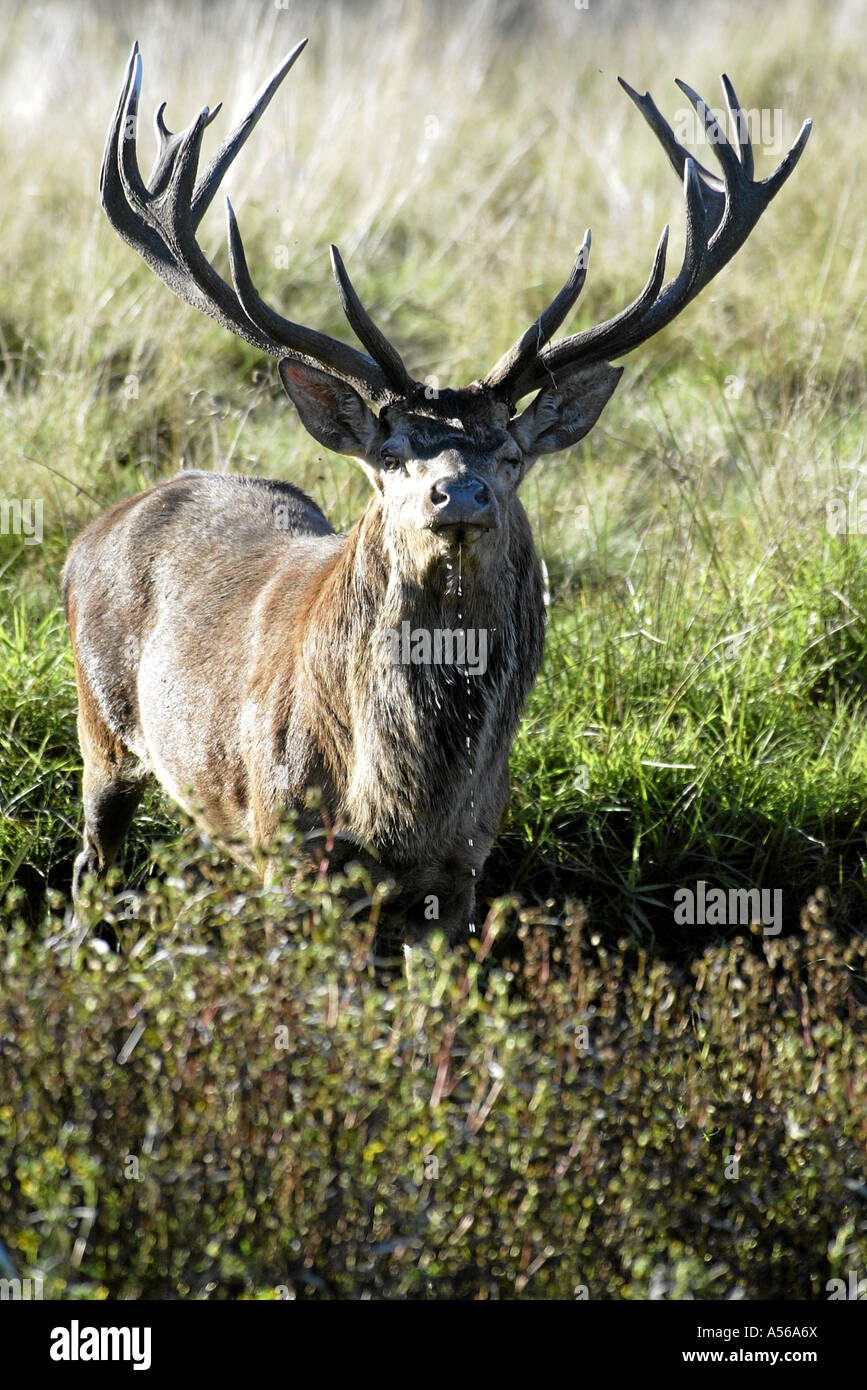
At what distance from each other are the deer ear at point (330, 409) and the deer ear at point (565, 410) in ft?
1.40

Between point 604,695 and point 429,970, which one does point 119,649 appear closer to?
point 604,695

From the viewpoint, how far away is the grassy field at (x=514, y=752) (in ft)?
9.39

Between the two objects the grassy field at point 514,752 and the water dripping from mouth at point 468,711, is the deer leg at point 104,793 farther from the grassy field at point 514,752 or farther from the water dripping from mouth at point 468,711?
the water dripping from mouth at point 468,711

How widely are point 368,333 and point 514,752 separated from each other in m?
1.68

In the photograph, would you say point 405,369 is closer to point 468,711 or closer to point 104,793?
point 468,711

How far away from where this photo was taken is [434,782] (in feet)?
13.3

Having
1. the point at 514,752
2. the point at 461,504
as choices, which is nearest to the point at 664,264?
the point at 461,504

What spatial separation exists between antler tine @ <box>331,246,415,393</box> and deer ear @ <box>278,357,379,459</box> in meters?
0.12

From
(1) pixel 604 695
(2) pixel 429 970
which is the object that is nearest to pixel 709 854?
(1) pixel 604 695

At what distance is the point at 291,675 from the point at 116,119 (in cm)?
182

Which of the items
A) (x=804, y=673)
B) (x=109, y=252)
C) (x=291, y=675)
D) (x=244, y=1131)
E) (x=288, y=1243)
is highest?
(x=109, y=252)

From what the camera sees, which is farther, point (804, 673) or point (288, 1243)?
point (804, 673)

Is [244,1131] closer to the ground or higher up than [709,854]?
closer to the ground

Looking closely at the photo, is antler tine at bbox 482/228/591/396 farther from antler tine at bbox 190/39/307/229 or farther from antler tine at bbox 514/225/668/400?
antler tine at bbox 190/39/307/229
